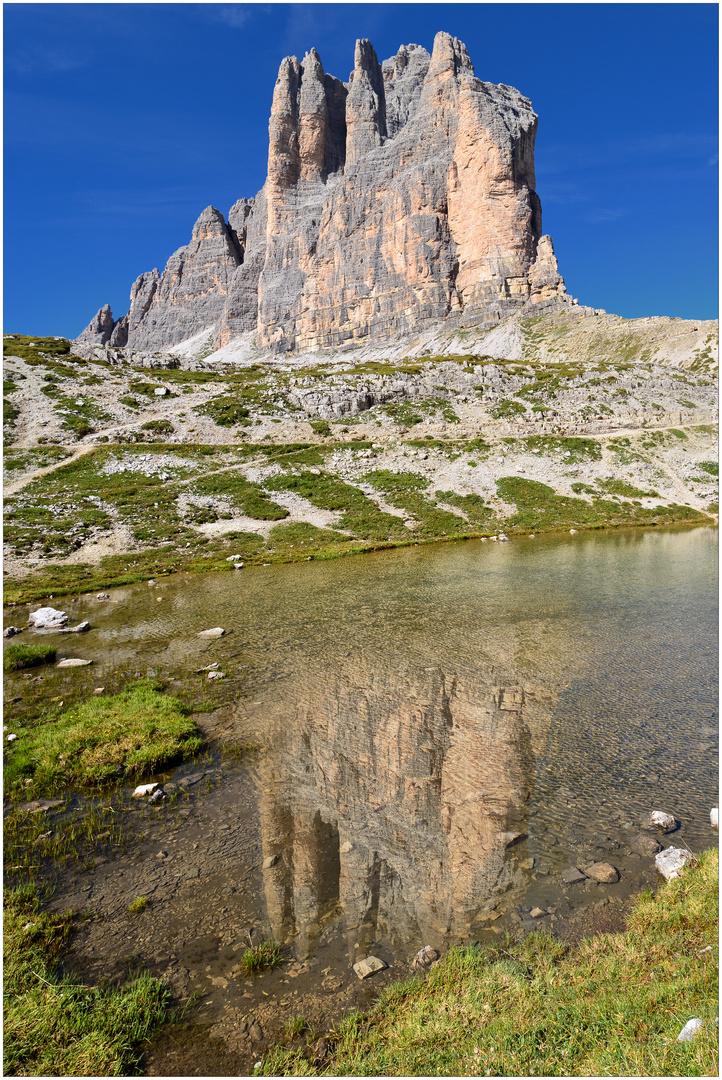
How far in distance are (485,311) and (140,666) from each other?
6217 inches

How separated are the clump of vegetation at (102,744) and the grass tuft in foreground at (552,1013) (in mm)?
7031

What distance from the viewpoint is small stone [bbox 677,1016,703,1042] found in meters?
4.36

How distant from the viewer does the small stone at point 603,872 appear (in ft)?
24.1

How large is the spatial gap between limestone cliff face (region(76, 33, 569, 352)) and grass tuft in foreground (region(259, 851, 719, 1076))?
16159 cm

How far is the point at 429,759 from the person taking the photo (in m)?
10.6

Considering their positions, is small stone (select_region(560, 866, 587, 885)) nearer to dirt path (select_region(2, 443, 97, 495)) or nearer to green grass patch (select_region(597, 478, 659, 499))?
dirt path (select_region(2, 443, 97, 495))

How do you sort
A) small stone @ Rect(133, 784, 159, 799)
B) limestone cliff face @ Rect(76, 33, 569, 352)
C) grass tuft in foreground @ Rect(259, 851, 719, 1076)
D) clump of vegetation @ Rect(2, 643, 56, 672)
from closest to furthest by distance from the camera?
grass tuft in foreground @ Rect(259, 851, 719, 1076), small stone @ Rect(133, 784, 159, 799), clump of vegetation @ Rect(2, 643, 56, 672), limestone cliff face @ Rect(76, 33, 569, 352)

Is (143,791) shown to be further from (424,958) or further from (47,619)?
(47,619)

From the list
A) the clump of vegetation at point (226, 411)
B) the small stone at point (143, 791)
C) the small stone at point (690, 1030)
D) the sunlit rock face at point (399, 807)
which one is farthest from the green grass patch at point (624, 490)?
the small stone at point (690, 1030)

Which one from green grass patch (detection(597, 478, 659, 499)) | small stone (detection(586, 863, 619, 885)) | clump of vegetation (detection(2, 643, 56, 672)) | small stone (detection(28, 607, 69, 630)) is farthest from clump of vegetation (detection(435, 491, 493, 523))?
small stone (detection(586, 863, 619, 885))

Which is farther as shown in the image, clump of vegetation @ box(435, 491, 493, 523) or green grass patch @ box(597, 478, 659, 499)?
green grass patch @ box(597, 478, 659, 499)

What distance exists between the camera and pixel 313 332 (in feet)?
610

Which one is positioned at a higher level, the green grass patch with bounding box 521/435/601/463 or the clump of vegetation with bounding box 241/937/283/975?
the green grass patch with bounding box 521/435/601/463

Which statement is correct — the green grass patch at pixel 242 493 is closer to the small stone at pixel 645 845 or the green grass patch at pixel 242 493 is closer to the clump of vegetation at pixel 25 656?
the clump of vegetation at pixel 25 656
